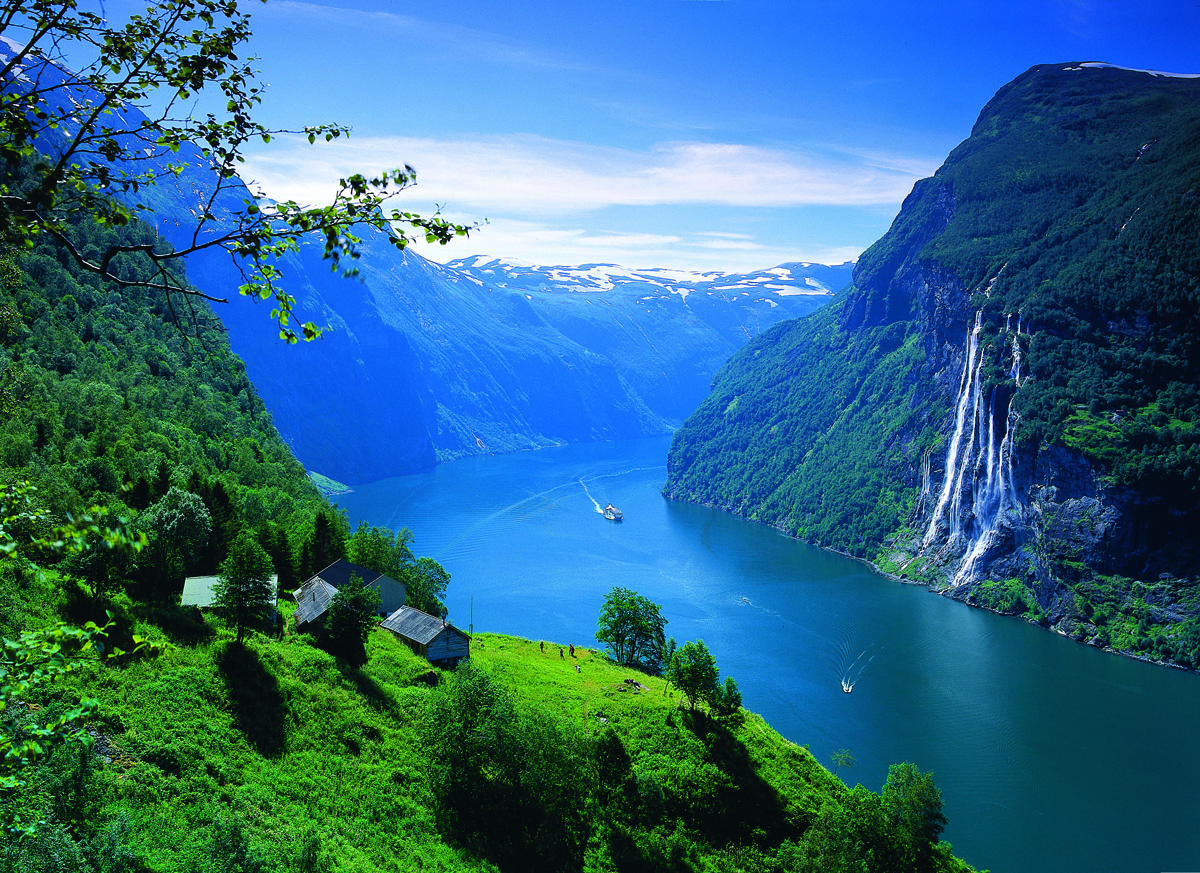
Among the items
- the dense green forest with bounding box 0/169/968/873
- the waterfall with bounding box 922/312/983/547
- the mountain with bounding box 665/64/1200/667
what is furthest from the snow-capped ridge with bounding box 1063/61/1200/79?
the dense green forest with bounding box 0/169/968/873

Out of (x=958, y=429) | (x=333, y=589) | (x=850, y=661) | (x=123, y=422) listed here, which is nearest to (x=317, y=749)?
(x=333, y=589)

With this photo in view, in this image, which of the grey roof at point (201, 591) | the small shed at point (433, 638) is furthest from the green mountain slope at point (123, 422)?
the small shed at point (433, 638)

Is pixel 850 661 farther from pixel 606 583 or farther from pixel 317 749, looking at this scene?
pixel 317 749

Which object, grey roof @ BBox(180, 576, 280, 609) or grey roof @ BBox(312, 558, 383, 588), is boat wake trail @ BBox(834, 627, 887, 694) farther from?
grey roof @ BBox(180, 576, 280, 609)

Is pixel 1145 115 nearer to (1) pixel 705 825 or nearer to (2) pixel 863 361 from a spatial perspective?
(2) pixel 863 361

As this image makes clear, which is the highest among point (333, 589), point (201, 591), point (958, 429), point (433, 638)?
point (958, 429)

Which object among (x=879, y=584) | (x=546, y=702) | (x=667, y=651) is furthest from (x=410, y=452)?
(x=546, y=702)
